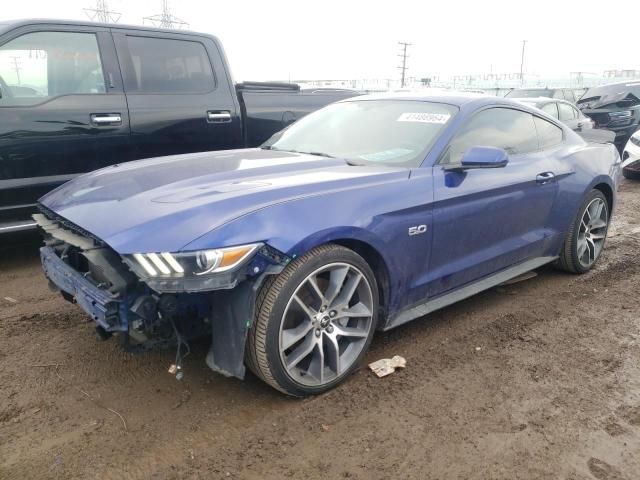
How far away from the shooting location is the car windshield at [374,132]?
3.38 meters

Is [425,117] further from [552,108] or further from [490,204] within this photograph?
[552,108]

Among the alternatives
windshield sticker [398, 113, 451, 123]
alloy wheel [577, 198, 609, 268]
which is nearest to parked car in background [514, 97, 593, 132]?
alloy wheel [577, 198, 609, 268]

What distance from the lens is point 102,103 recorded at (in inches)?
188

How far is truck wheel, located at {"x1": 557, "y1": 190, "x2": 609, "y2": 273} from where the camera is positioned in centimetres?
449

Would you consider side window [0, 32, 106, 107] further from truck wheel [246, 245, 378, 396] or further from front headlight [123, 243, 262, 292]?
truck wheel [246, 245, 378, 396]

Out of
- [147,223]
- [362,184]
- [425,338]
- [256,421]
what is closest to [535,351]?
[425,338]

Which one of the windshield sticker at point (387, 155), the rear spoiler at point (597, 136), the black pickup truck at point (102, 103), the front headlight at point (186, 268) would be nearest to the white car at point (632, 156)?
the rear spoiler at point (597, 136)

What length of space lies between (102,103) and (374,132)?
8.50 feet

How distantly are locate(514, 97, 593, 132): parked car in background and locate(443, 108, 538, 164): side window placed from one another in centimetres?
623

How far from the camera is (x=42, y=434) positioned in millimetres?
2488

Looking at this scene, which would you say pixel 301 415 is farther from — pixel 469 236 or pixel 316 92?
pixel 316 92

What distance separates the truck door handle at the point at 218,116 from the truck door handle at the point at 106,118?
90 centimetres

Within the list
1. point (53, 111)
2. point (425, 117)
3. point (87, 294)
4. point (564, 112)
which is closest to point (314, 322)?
point (87, 294)

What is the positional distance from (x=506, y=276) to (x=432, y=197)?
117cm
